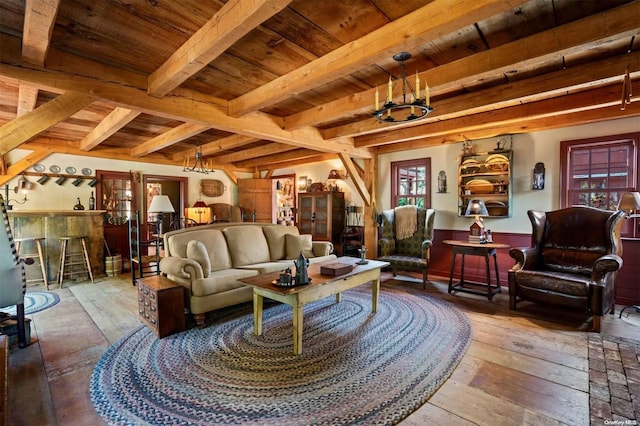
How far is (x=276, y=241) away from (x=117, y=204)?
3809 millimetres

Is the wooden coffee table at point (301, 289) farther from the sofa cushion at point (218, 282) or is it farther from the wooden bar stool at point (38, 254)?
the wooden bar stool at point (38, 254)

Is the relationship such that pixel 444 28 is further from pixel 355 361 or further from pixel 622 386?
pixel 622 386

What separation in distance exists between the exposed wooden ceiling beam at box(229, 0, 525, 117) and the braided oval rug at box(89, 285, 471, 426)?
2146 millimetres

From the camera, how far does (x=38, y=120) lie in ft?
9.37

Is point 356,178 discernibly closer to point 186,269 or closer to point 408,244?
point 408,244

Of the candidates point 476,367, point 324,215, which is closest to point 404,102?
point 476,367

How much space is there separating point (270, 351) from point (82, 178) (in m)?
5.30

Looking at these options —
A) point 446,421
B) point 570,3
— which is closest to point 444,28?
point 570,3

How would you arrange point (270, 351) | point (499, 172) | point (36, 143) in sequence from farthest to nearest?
1. point (36, 143)
2. point (499, 172)
3. point (270, 351)

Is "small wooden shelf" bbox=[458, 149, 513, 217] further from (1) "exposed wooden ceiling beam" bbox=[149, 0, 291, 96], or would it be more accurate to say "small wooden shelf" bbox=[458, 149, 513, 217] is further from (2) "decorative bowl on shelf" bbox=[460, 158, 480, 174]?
(1) "exposed wooden ceiling beam" bbox=[149, 0, 291, 96]

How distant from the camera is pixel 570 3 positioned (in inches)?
72.0

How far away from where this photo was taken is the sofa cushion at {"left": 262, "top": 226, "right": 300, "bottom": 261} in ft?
14.1

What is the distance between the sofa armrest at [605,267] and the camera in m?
→ 2.84

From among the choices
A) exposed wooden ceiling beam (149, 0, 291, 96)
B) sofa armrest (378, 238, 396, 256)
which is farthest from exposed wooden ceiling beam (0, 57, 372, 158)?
sofa armrest (378, 238, 396, 256)
